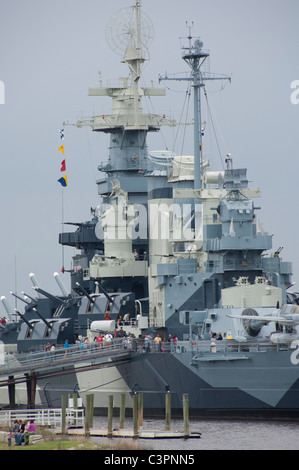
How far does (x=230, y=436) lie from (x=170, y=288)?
12.5m

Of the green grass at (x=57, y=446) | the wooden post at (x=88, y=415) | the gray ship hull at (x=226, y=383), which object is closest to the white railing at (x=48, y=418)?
the wooden post at (x=88, y=415)

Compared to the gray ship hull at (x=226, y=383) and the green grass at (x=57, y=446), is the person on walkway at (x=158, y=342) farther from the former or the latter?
the green grass at (x=57, y=446)

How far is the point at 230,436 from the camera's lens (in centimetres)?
5106

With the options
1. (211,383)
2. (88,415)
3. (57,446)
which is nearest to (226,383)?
(211,383)

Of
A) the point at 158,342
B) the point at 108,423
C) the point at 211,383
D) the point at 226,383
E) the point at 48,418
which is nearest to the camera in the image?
the point at 108,423

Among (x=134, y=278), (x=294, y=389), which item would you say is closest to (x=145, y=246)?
(x=134, y=278)

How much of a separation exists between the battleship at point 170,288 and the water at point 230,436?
0.85 meters

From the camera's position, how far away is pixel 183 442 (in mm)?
49188

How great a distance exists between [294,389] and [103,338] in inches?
426

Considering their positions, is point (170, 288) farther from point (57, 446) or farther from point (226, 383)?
point (57, 446)

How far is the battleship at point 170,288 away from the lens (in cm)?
5512

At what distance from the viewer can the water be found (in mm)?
48375

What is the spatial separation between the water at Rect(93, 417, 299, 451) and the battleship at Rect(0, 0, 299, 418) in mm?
853

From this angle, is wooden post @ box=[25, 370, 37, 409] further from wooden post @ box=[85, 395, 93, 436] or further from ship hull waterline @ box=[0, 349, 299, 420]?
wooden post @ box=[85, 395, 93, 436]
